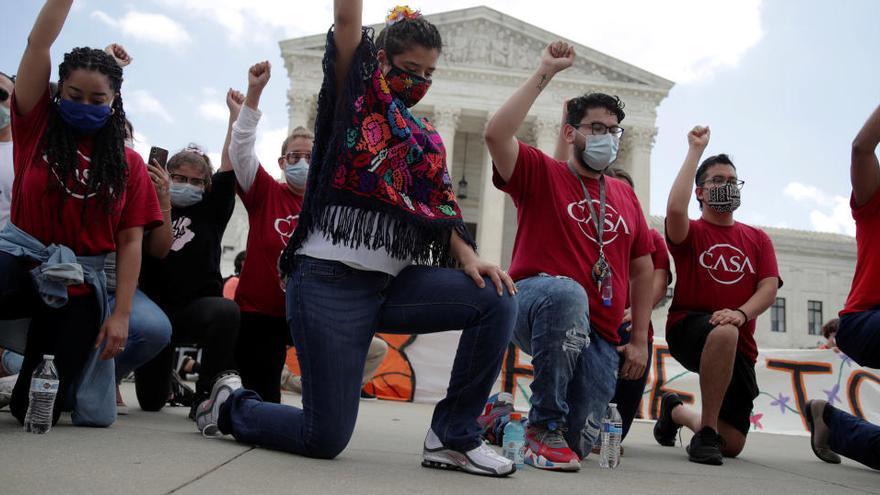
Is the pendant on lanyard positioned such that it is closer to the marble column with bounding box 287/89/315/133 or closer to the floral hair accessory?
the floral hair accessory

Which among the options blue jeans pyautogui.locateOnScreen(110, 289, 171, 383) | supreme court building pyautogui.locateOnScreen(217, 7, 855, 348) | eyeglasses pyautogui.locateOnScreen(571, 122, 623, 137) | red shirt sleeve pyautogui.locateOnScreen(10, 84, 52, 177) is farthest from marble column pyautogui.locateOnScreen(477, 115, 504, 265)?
red shirt sleeve pyautogui.locateOnScreen(10, 84, 52, 177)

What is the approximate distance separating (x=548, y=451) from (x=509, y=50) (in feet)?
110

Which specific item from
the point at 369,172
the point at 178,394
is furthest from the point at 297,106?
the point at 369,172

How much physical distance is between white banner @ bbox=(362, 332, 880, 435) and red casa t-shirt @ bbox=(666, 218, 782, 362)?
14.8 feet

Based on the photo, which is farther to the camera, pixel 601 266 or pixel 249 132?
pixel 249 132

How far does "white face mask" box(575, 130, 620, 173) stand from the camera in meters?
3.93

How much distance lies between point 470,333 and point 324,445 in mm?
740

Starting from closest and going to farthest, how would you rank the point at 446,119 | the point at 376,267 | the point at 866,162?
the point at 376,267 → the point at 866,162 → the point at 446,119

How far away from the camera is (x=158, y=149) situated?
15.5ft

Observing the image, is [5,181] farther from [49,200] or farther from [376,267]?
[376,267]

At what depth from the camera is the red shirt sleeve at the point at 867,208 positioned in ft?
13.4

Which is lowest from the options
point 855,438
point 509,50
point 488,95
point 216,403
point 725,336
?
point 855,438

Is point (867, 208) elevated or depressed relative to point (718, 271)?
elevated

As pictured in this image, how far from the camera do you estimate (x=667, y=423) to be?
17.4 ft
